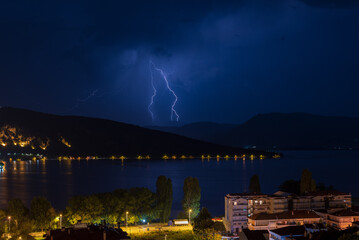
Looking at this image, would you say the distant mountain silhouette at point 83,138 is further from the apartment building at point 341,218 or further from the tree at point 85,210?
the apartment building at point 341,218

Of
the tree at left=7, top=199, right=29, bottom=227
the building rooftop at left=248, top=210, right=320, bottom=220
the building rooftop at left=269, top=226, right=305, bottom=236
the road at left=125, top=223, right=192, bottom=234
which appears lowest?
the road at left=125, top=223, right=192, bottom=234

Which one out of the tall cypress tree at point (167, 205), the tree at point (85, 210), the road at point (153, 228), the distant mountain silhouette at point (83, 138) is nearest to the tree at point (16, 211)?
the tree at point (85, 210)

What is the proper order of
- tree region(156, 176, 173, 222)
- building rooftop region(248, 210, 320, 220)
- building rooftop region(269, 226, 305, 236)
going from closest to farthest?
1. building rooftop region(269, 226, 305, 236)
2. building rooftop region(248, 210, 320, 220)
3. tree region(156, 176, 173, 222)

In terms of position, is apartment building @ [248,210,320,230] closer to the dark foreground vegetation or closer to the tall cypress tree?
the dark foreground vegetation

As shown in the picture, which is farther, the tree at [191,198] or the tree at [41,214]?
the tree at [191,198]

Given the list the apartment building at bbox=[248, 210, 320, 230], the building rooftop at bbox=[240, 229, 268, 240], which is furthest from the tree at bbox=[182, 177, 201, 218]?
the building rooftop at bbox=[240, 229, 268, 240]

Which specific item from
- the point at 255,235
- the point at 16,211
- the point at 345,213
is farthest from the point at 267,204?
the point at 16,211

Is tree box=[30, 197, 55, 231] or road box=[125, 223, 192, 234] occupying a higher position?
tree box=[30, 197, 55, 231]

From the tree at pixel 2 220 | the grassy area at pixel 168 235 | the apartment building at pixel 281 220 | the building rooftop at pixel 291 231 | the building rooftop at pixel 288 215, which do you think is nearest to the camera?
the building rooftop at pixel 291 231

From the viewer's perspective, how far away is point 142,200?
2416cm

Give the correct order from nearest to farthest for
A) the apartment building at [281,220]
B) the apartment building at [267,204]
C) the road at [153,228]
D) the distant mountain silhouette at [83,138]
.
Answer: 1. the apartment building at [281,220]
2. the road at [153,228]
3. the apartment building at [267,204]
4. the distant mountain silhouette at [83,138]

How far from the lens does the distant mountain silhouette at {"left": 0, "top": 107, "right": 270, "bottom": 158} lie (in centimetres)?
13000

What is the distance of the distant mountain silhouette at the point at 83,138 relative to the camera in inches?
5118

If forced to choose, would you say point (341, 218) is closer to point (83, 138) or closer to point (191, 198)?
point (191, 198)
